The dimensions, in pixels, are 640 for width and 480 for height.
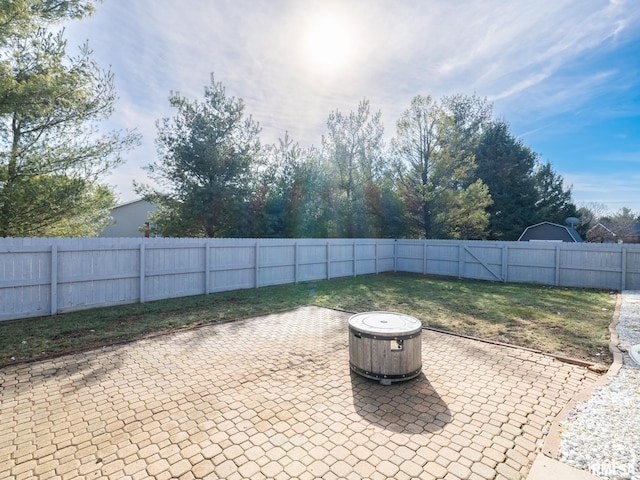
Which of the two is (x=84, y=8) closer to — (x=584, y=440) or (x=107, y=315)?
(x=107, y=315)

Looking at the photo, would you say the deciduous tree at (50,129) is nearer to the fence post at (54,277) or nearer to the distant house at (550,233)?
the fence post at (54,277)

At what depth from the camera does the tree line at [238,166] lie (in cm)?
834

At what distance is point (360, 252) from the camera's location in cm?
1527

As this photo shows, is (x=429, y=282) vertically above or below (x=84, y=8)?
below

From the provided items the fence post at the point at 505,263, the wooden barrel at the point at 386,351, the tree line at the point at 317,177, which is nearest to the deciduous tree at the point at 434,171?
the tree line at the point at 317,177

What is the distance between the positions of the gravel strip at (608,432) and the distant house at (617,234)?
122 ft

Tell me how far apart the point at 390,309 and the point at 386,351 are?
444cm

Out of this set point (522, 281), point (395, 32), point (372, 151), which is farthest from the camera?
point (372, 151)

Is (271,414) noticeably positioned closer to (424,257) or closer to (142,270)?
(142,270)

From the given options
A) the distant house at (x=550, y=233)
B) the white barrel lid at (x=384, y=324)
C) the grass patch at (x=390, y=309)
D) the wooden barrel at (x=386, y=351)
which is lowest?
the grass patch at (x=390, y=309)

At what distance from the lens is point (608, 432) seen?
2906mm

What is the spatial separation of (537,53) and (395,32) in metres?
4.50

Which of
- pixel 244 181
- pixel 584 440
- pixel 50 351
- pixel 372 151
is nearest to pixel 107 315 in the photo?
pixel 50 351

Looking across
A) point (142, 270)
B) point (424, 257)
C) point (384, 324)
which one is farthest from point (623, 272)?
point (142, 270)
